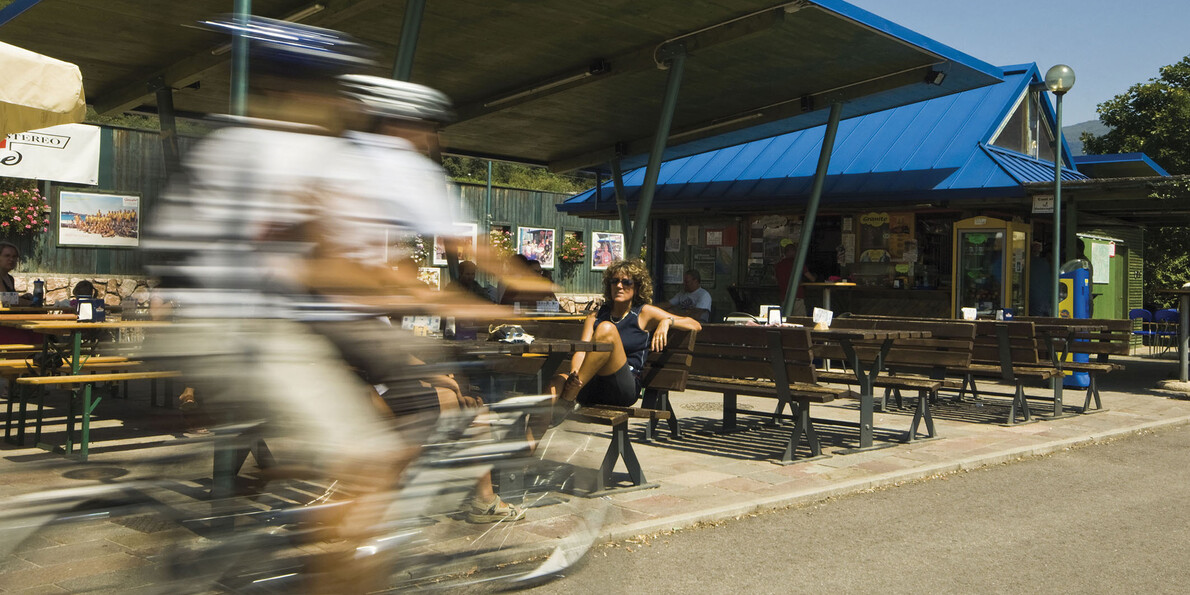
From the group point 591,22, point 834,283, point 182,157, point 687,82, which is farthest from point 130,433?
point 834,283

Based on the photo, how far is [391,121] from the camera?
116 inches

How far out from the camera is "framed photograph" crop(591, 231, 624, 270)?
→ 35656 millimetres

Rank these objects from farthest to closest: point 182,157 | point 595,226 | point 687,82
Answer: point 595,226
point 687,82
point 182,157

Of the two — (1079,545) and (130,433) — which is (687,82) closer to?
Answer: (1079,545)

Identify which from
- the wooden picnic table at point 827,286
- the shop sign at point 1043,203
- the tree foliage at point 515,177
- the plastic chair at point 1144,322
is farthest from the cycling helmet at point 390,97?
the tree foliage at point 515,177

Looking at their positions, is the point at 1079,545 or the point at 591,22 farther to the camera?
the point at 591,22

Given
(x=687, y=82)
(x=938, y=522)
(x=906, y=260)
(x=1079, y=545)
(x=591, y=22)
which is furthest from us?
(x=906, y=260)

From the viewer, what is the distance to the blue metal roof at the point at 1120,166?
19797 mm

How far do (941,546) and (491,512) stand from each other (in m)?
3.16

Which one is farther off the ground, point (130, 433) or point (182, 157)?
point (182, 157)

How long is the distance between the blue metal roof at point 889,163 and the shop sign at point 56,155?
11.3 m

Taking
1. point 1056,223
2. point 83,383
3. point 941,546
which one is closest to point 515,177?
point 1056,223

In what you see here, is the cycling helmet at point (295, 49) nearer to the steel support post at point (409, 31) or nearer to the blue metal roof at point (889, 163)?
the steel support post at point (409, 31)

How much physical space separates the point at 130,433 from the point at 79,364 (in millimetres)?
5116
